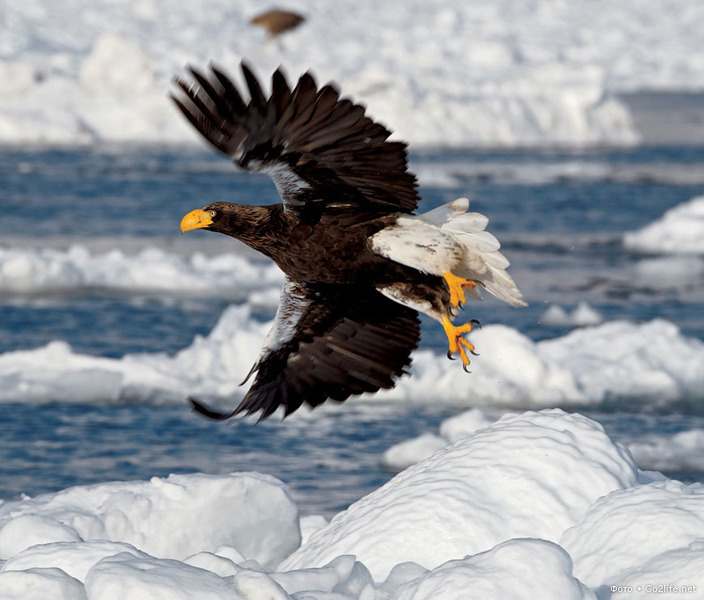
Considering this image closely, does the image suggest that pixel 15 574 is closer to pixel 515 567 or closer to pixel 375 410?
pixel 515 567

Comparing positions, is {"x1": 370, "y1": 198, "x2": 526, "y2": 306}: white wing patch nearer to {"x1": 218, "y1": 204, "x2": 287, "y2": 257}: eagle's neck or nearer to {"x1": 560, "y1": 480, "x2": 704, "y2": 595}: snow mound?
{"x1": 218, "y1": 204, "x2": 287, "y2": 257}: eagle's neck

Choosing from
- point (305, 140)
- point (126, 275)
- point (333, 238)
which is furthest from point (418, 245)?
point (126, 275)

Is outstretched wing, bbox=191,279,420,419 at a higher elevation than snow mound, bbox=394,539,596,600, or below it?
higher

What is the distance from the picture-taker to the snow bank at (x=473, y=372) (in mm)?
9883

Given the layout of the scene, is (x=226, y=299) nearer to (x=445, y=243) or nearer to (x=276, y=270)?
(x=276, y=270)

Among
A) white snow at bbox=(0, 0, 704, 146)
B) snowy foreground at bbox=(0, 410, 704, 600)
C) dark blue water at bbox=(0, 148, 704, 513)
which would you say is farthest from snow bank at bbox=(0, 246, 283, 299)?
white snow at bbox=(0, 0, 704, 146)

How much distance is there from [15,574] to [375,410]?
620cm

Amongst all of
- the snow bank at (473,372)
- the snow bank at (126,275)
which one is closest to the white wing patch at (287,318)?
the snow bank at (473,372)

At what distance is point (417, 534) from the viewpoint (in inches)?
192

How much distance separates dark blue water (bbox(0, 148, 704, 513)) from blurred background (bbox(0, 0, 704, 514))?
1.5 inches

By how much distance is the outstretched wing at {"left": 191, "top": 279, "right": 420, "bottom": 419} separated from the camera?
6.23 metres

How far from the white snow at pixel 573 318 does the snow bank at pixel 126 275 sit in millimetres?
3534

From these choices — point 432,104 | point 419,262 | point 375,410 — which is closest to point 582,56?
point 432,104

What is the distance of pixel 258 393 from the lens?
20.2ft
